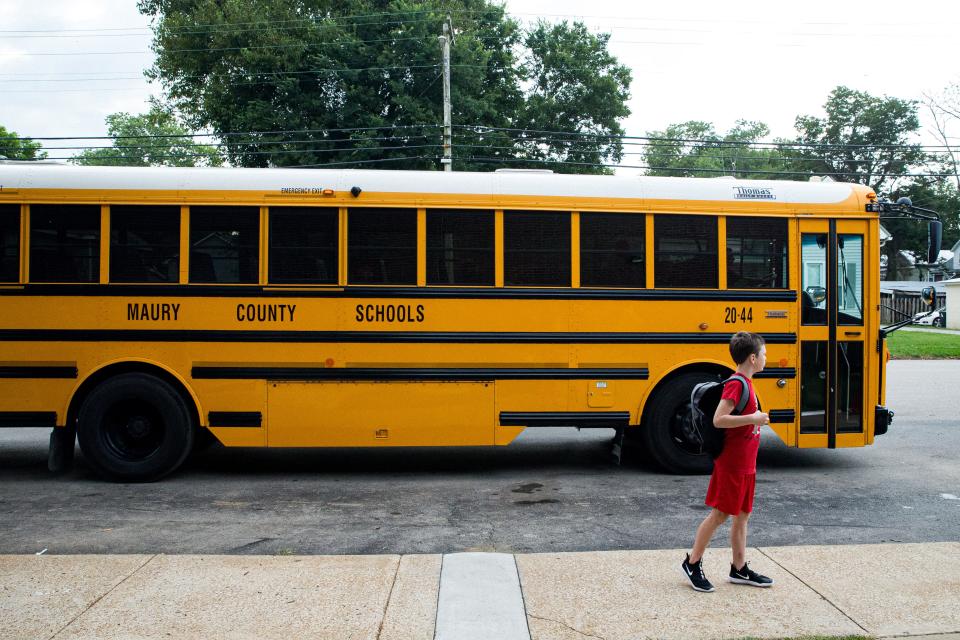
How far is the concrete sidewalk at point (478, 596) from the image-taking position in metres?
3.88

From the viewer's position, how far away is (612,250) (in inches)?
285

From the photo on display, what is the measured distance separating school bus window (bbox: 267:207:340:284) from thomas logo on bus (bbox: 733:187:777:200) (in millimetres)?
3740

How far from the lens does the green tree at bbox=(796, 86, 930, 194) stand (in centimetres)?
5859

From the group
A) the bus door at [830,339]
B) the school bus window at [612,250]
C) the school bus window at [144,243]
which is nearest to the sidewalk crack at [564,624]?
the school bus window at [612,250]

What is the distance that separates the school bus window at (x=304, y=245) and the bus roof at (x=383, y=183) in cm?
22

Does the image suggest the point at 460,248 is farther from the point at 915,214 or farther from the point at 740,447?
the point at 915,214

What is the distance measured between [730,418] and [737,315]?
335cm

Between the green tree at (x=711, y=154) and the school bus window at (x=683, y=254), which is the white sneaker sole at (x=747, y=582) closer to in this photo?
the school bus window at (x=683, y=254)

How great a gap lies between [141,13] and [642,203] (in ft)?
95.8

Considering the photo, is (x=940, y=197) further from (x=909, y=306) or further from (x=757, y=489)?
(x=757, y=489)

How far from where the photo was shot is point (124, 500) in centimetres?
655

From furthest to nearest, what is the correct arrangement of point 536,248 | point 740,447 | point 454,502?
point 536,248 < point 454,502 < point 740,447

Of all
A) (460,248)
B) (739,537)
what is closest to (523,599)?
(739,537)

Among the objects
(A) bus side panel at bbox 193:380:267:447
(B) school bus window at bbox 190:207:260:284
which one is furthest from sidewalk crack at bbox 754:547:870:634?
(B) school bus window at bbox 190:207:260:284
